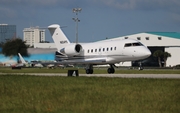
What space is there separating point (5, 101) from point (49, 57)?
2408 inches

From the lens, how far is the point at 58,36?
166ft

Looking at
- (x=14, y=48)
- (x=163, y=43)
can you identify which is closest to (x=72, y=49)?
(x=14, y=48)

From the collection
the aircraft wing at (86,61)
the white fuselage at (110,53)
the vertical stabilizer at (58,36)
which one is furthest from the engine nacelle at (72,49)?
the vertical stabilizer at (58,36)

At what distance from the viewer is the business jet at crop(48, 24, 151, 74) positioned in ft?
138

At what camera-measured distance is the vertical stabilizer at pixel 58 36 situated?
5012cm

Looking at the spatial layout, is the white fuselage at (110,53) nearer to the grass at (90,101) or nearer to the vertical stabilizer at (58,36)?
the vertical stabilizer at (58,36)

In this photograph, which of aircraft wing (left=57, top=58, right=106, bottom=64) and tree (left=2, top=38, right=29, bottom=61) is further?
tree (left=2, top=38, right=29, bottom=61)

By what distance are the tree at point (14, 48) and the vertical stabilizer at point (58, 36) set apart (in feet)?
85.1

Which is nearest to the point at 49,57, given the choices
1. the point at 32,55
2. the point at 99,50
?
the point at 32,55

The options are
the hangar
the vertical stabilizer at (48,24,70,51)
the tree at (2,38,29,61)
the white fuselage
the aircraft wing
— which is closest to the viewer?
the white fuselage

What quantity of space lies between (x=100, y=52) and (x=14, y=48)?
3647 cm

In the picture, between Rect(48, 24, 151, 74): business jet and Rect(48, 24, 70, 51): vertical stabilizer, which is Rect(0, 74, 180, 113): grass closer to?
Rect(48, 24, 151, 74): business jet

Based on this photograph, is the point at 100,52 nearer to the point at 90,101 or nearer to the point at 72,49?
the point at 72,49

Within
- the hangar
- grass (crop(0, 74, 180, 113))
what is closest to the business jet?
grass (crop(0, 74, 180, 113))
